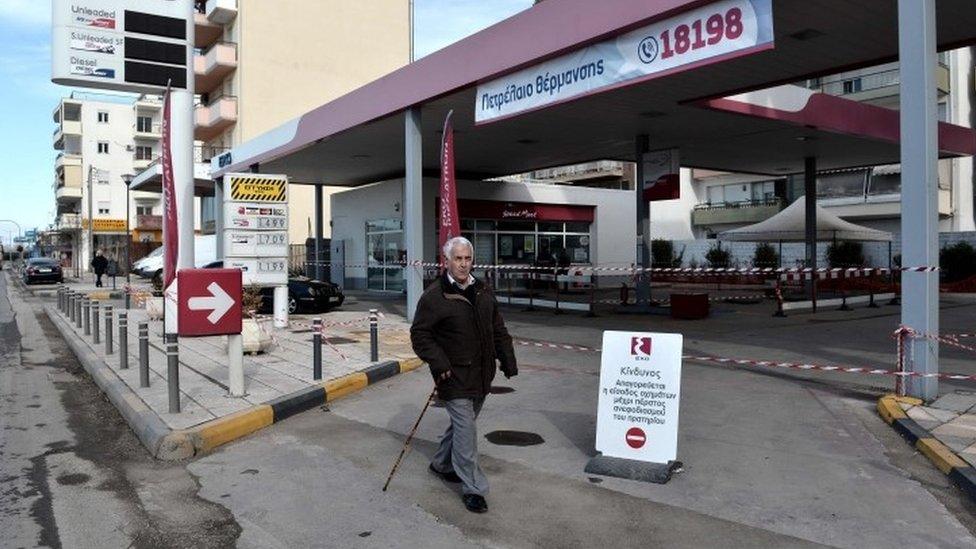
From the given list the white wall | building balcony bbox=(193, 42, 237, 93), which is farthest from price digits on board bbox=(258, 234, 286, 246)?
building balcony bbox=(193, 42, 237, 93)

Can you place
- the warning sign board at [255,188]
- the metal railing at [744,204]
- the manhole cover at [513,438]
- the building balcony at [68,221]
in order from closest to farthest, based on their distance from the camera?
the manhole cover at [513,438] → the warning sign board at [255,188] → the metal railing at [744,204] → the building balcony at [68,221]

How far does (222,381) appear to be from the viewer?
8.79 meters

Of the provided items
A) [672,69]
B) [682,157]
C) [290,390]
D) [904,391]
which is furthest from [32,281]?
[904,391]

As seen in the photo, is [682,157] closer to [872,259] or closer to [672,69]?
[672,69]

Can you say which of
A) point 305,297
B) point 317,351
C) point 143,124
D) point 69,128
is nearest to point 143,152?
point 143,124

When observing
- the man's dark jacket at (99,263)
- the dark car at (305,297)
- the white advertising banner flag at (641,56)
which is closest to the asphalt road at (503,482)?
the white advertising banner flag at (641,56)

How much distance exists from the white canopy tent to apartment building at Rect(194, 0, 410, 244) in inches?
822

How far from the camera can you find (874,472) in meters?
5.55

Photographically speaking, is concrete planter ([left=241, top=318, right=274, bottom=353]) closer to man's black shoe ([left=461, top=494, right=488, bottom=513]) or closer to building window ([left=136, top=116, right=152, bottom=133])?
man's black shoe ([left=461, top=494, right=488, bottom=513])

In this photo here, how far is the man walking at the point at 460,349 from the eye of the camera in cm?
480

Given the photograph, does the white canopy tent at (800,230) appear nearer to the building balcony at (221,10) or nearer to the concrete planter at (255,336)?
the concrete planter at (255,336)

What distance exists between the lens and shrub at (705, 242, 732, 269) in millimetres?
36094

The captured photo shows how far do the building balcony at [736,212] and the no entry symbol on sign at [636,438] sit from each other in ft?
129

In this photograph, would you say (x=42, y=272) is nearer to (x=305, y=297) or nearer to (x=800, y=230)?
(x=305, y=297)
